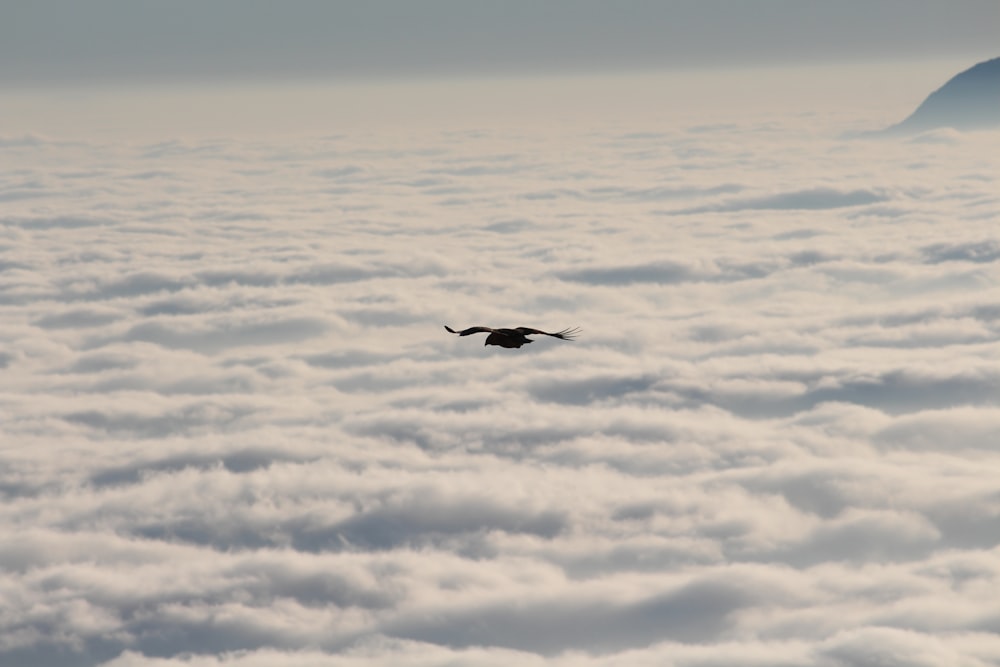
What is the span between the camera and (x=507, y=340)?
3612 cm

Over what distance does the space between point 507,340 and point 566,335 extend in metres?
3.89

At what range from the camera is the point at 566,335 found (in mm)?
32688

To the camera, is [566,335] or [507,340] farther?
[507,340]
